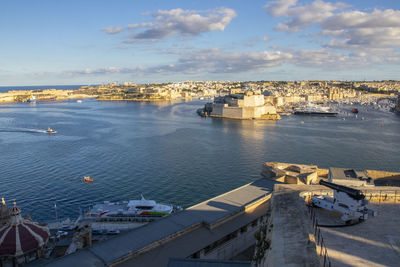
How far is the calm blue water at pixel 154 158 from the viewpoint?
1378 cm

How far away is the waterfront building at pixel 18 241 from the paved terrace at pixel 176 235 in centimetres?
122

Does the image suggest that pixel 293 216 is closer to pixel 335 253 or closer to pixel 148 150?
pixel 335 253

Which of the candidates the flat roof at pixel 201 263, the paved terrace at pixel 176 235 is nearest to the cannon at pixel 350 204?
the flat roof at pixel 201 263

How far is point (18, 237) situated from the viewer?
22.0ft

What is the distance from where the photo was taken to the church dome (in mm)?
6578

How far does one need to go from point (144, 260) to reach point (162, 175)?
10171mm

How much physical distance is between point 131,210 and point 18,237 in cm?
485

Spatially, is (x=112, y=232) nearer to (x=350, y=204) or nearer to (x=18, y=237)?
(x=18, y=237)

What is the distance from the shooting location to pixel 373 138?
93.9ft

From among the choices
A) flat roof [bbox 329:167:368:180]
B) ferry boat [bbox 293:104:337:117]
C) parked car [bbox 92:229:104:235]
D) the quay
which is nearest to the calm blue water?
parked car [bbox 92:229:104:235]

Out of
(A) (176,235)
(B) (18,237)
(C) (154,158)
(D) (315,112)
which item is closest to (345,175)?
(A) (176,235)

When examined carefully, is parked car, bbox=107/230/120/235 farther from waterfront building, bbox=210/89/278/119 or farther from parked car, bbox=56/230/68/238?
waterfront building, bbox=210/89/278/119

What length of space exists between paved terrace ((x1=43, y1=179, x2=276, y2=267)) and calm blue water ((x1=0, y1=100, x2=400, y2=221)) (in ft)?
14.6

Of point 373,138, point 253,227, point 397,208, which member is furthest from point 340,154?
point 397,208
